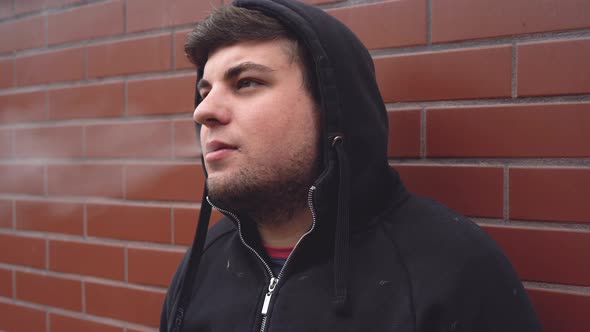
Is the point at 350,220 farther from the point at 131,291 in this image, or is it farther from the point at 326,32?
the point at 131,291

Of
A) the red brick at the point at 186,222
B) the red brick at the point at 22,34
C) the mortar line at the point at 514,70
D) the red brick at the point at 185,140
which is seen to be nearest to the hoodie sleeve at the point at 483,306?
the mortar line at the point at 514,70

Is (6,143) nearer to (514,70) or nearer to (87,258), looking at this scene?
(87,258)

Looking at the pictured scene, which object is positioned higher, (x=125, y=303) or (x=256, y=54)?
(x=256, y=54)

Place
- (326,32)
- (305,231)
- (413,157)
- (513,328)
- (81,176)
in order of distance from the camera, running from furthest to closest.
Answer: (81,176), (413,157), (305,231), (326,32), (513,328)

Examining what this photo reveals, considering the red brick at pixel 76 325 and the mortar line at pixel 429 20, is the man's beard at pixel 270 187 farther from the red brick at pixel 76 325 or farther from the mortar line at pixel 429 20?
the red brick at pixel 76 325

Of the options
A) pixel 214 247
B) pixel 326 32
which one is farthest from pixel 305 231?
pixel 326 32

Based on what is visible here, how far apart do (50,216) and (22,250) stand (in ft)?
1.00

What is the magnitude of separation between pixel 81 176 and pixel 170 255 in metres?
0.65

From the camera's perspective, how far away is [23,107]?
261 cm

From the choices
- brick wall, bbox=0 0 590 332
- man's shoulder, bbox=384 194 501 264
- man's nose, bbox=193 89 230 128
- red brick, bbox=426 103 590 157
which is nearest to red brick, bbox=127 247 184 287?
brick wall, bbox=0 0 590 332

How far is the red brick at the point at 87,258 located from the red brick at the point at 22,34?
3.40 feet

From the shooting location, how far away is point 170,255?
2121 millimetres

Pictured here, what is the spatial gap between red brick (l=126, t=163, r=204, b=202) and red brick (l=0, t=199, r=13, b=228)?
0.89 meters

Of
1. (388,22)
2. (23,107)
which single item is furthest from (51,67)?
(388,22)
